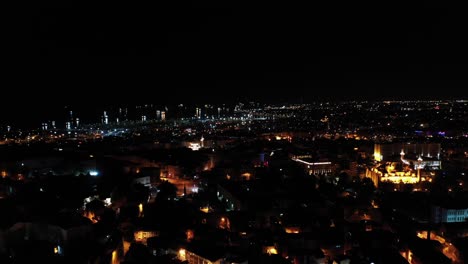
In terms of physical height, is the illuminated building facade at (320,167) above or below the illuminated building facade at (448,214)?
below

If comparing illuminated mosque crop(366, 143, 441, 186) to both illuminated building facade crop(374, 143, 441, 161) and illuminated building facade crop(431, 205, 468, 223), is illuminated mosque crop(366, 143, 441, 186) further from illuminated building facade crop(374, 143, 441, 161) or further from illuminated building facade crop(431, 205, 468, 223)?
illuminated building facade crop(431, 205, 468, 223)

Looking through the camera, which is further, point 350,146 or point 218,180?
point 350,146

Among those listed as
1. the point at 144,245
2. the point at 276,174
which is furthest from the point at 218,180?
the point at 144,245

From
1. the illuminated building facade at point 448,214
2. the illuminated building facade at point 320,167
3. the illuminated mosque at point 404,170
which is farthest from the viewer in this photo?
the illuminated building facade at point 320,167

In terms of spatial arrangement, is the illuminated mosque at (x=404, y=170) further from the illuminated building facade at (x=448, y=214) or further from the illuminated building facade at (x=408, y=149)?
the illuminated building facade at (x=448, y=214)

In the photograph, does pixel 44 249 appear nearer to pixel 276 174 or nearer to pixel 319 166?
pixel 276 174

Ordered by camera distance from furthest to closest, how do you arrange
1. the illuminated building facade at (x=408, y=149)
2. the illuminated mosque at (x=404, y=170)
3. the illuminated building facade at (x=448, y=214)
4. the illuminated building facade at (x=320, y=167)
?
the illuminated building facade at (x=408, y=149) → the illuminated building facade at (x=320, y=167) → the illuminated mosque at (x=404, y=170) → the illuminated building facade at (x=448, y=214)

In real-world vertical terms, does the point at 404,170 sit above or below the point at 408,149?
above

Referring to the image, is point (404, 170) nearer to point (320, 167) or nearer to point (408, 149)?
point (320, 167)

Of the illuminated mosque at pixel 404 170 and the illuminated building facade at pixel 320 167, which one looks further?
the illuminated building facade at pixel 320 167

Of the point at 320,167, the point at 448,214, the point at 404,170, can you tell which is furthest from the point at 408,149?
the point at 448,214

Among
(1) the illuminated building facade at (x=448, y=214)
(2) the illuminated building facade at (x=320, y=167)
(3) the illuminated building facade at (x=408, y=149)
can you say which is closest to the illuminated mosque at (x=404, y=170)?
(3) the illuminated building facade at (x=408, y=149)
